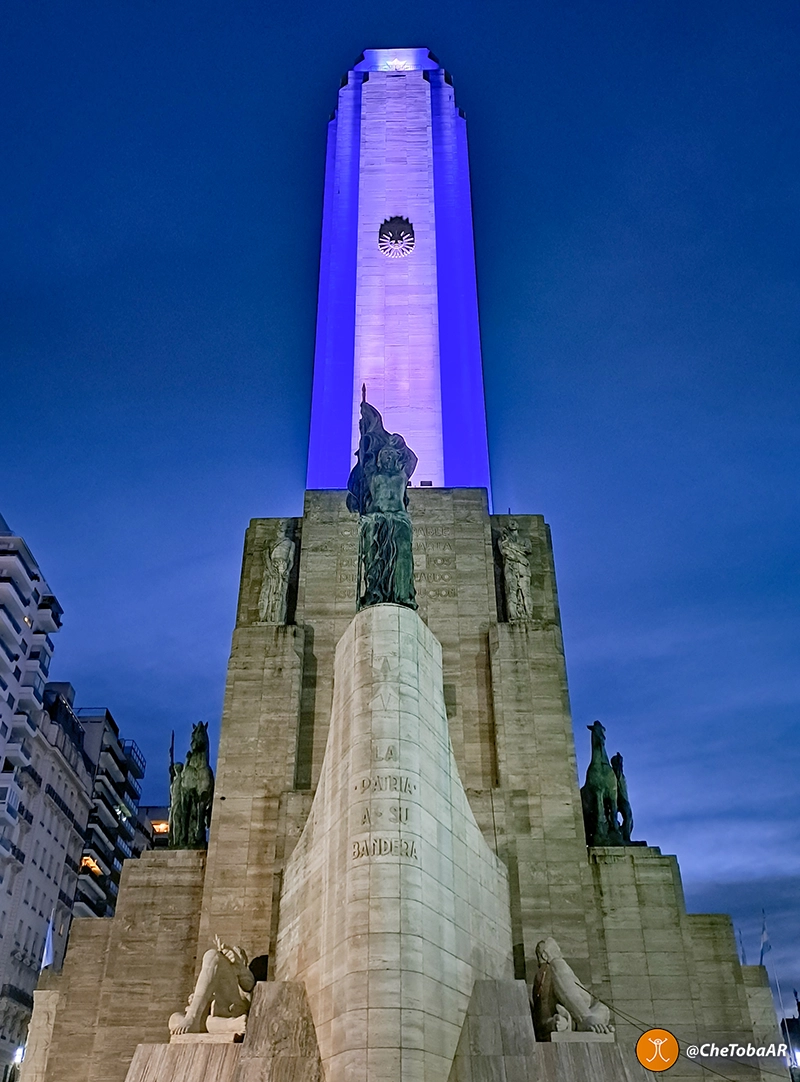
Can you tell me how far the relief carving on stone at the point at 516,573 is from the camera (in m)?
21.6

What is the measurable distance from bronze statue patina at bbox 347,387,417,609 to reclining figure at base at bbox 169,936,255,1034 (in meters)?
6.11

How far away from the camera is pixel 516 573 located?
22.1 meters

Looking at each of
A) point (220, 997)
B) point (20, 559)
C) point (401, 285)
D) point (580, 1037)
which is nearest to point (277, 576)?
point (220, 997)

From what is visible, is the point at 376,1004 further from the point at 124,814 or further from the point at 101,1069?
the point at 124,814

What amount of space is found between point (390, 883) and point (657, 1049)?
6790 mm

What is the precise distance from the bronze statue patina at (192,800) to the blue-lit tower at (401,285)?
9.09m

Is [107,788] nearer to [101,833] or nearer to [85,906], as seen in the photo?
[101,833]

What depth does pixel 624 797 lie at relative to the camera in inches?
785

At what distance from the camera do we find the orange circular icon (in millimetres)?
15477

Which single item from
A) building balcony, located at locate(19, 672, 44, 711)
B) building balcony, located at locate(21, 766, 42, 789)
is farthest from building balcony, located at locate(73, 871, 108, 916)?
building balcony, located at locate(19, 672, 44, 711)

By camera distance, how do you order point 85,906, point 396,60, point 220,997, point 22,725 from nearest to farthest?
point 220,997
point 396,60
point 22,725
point 85,906

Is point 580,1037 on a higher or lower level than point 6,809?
lower

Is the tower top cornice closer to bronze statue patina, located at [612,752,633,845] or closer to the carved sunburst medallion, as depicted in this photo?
the carved sunburst medallion

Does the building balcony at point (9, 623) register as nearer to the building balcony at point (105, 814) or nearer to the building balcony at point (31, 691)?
the building balcony at point (31, 691)
